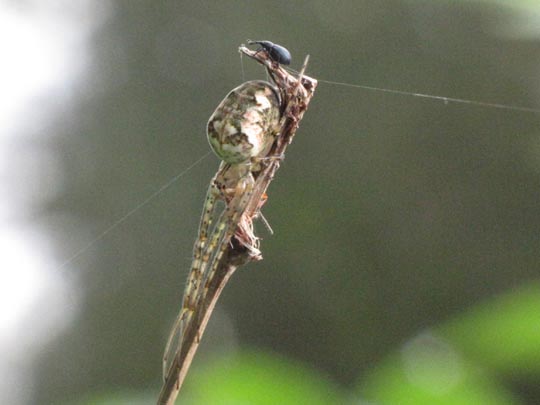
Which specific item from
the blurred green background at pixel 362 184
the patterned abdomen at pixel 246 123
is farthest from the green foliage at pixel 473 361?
the blurred green background at pixel 362 184

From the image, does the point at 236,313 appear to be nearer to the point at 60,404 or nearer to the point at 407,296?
the point at 407,296

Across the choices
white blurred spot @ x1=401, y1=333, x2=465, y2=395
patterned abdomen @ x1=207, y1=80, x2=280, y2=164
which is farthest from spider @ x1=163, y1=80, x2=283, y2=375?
white blurred spot @ x1=401, y1=333, x2=465, y2=395

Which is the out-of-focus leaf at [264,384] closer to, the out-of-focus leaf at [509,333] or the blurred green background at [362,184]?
the out-of-focus leaf at [509,333]

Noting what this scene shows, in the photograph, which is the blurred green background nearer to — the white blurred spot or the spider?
the spider

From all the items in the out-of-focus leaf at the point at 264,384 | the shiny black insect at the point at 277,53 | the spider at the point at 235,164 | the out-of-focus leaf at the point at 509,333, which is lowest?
the spider at the point at 235,164

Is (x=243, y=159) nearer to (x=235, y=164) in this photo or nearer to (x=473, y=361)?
(x=235, y=164)

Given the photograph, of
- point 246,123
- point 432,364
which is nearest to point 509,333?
point 432,364

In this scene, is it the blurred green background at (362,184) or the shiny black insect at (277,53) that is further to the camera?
the blurred green background at (362,184)

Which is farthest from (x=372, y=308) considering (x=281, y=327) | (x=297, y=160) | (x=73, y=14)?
(x=73, y=14)

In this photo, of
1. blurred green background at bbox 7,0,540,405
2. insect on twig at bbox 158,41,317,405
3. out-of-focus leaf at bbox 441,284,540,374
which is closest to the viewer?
out-of-focus leaf at bbox 441,284,540,374
